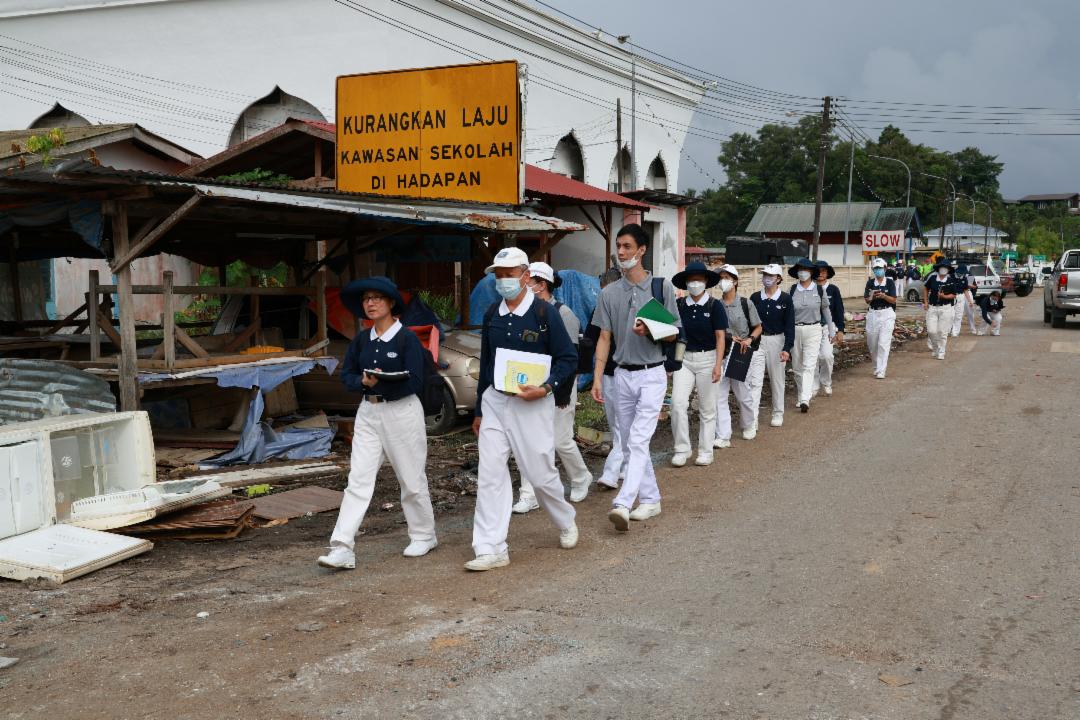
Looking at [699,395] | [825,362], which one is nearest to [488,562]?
[699,395]

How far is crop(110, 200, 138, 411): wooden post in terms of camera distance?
28.2 feet

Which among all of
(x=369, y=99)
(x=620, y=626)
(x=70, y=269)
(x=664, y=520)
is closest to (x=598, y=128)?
(x=70, y=269)

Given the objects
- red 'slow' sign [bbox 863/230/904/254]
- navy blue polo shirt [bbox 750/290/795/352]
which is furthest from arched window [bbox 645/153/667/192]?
navy blue polo shirt [bbox 750/290/795/352]

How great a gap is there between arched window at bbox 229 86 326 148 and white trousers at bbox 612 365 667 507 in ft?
68.2

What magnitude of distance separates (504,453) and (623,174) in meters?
31.9

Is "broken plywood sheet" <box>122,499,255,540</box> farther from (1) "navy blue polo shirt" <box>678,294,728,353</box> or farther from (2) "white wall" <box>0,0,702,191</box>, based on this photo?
(2) "white wall" <box>0,0,702,191</box>

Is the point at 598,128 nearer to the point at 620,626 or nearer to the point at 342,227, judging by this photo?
the point at 342,227

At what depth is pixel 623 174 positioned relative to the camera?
36.8 meters

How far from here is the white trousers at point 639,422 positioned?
6859 millimetres

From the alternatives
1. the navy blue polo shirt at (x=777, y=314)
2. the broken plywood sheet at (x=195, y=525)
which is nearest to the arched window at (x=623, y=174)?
the navy blue polo shirt at (x=777, y=314)

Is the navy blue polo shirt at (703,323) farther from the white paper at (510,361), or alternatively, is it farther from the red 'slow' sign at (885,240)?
the red 'slow' sign at (885,240)

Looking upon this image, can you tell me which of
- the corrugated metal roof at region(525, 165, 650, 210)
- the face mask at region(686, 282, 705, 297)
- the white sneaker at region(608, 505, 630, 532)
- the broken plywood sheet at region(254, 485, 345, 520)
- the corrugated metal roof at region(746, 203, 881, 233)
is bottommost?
the broken plywood sheet at region(254, 485, 345, 520)

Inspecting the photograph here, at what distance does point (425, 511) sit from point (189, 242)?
719 centimetres

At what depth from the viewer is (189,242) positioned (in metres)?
12.1
